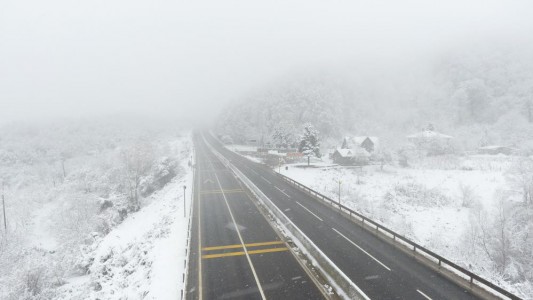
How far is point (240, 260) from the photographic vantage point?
19.4 m

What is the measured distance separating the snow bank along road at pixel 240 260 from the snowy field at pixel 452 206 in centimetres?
1205

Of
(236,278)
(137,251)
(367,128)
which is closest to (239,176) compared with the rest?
(137,251)

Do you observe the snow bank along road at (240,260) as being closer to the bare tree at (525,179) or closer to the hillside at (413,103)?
the bare tree at (525,179)

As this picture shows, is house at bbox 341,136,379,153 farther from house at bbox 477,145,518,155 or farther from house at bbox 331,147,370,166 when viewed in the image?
house at bbox 477,145,518,155

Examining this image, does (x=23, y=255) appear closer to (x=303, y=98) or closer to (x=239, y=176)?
(x=239, y=176)

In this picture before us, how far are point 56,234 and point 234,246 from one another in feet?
129

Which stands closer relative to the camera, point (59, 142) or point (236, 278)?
point (236, 278)

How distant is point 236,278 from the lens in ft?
55.7

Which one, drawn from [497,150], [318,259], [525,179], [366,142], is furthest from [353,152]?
[318,259]

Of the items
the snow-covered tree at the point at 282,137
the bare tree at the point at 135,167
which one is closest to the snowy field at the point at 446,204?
the bare tree at the point at 135,167

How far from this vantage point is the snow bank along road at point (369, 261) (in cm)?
1506

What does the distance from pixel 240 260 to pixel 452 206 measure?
34.9 m

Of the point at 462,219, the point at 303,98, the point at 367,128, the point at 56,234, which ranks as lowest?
the point at 56,234

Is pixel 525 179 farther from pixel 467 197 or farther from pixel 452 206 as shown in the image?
pixel 452 206
